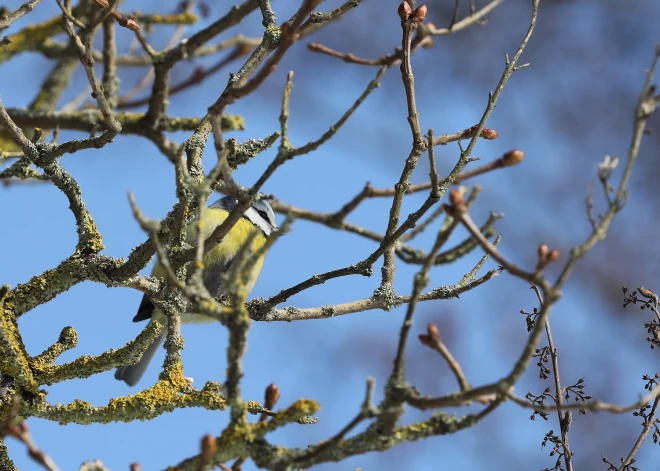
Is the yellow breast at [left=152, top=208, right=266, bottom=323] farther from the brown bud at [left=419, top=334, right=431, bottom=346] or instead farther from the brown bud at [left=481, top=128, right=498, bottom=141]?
the brown bud at [left=419, top=334, right=431, bottom=346]

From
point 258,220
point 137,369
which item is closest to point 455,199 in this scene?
point 137,369

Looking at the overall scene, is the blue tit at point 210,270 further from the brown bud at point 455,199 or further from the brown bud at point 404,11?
the brown bud at point 455,199

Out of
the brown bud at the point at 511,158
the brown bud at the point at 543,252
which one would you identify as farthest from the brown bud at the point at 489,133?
the brown bud at the point at 543,252

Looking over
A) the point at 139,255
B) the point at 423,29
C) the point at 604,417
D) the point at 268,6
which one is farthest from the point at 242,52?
the point at 604,417

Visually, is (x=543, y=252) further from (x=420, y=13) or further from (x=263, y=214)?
(x=263, y=214)

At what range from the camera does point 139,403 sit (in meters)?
2.16

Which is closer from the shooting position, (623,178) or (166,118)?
(623,178)

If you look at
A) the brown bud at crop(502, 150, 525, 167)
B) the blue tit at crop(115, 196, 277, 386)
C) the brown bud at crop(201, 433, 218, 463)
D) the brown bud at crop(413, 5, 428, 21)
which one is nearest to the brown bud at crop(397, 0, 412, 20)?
the brown bud at crop(413, 5, 428, 21)

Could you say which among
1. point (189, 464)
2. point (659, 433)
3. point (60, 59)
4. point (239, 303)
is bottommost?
point (189, 464)

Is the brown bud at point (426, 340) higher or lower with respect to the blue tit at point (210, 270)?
lower

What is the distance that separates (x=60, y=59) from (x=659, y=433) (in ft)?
11.5

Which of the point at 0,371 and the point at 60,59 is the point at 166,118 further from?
the point at 0,371

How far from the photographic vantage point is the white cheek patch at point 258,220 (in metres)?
4.59

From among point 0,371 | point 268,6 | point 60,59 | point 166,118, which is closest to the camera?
point 0,371
